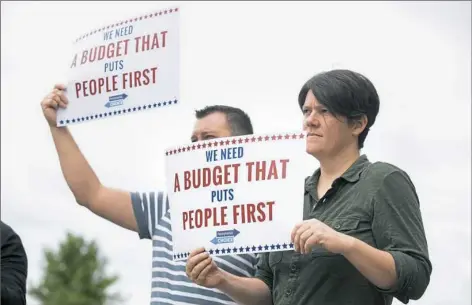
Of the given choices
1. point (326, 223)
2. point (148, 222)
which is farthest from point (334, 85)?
point (148, 222)

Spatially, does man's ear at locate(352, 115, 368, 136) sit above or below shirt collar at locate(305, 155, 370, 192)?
above

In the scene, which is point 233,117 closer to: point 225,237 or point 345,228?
point 225,237

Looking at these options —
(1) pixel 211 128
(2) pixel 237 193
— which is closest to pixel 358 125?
(2) pixel 237 193

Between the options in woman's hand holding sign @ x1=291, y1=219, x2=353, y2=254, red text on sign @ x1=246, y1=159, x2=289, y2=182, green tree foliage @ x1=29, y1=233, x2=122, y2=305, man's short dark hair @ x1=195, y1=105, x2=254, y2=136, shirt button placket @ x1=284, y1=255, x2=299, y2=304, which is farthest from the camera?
green tree foliage @ x1=29, y1=233, x2=122, y2=305

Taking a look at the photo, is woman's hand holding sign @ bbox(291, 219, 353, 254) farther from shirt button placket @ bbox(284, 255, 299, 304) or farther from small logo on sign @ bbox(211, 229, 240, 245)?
small logo on sign @ bbox(211, 229, 240, 245)

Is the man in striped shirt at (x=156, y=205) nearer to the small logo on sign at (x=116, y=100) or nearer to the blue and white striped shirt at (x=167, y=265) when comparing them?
the blue and white striped shirt at (x=167, y=265)

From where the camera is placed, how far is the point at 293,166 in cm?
398

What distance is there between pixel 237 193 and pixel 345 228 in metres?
0.48

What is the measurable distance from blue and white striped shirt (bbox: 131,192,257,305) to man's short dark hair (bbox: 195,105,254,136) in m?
0.41

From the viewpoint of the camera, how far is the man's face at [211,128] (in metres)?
4.93

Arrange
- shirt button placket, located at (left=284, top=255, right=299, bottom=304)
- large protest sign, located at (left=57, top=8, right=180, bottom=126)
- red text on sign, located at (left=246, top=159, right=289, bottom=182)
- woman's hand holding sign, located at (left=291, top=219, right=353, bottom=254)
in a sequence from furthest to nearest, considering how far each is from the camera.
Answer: large protest sign, located at (left=57, top=8, right=180, bottom=126) → red text on sign, located at (left=246, top=159, right=289, bottom=182) → shirt button placket, located at (left=284, top=255, right=299, bottom=304) → woman's hand holding sign, located at (left=291, top=219, right=353, bottom=254)

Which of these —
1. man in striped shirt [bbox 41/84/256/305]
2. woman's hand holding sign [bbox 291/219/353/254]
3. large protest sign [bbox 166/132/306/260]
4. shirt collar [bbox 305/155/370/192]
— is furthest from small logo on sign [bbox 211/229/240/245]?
man in striped shirt [bbox 41/84/256/305]

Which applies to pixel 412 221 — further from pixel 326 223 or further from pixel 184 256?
pixel 184 256

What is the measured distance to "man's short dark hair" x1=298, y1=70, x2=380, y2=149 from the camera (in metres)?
3.97
